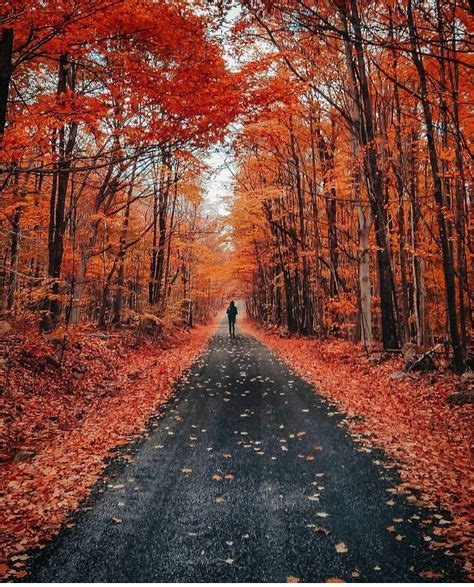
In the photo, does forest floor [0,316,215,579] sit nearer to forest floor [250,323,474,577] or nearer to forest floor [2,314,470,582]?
forest floor [2,314,470,582]

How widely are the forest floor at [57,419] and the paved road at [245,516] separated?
15.3 inches

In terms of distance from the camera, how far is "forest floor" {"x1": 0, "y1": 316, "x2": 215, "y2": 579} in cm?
402

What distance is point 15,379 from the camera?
27.4ft

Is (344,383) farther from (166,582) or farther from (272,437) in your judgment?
(166,582)

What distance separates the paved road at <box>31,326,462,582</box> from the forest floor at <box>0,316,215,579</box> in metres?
0.39

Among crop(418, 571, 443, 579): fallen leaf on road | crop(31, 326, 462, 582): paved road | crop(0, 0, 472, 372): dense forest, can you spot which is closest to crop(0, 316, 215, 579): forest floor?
crop(31, 326, 462, 582): paved road

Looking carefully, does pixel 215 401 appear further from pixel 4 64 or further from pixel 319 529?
pixel 4 64

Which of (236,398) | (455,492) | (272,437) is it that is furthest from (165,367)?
(455,492)

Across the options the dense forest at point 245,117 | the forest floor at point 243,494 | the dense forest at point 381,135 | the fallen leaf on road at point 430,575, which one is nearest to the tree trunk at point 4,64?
the dense forest at point 245,117

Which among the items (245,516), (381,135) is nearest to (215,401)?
(245,516)

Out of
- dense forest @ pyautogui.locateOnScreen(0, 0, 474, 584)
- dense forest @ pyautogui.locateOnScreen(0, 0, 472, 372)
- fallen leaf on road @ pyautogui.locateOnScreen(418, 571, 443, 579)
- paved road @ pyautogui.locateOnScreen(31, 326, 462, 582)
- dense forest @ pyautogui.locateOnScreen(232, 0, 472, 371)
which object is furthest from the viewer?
dense forest @ pyautogui.locateOnScreen(232, 0, 472, 371)

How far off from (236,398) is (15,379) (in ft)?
16.7

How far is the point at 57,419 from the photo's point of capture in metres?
7.64

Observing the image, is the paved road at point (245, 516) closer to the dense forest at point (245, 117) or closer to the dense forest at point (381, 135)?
the dense forest at point (245, 117)
